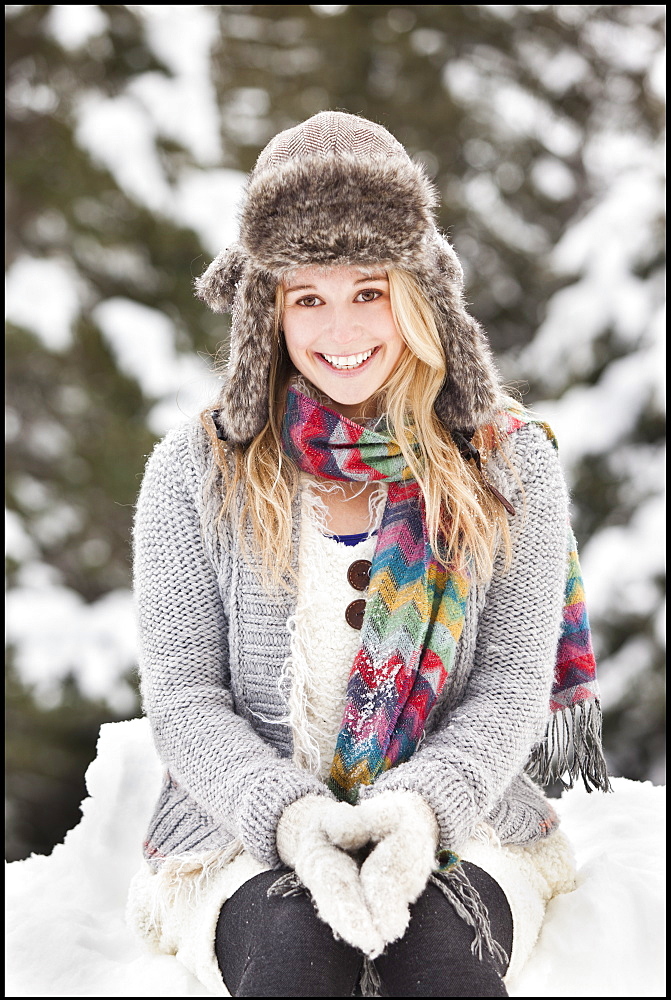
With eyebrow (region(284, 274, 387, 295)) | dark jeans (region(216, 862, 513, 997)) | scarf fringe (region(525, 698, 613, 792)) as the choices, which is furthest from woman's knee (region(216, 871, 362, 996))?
eyebrow (region(284, 274, 387, 295))

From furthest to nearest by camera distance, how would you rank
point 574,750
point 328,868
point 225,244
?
1. point 225,244
2. point 574,750
3. point 328,868

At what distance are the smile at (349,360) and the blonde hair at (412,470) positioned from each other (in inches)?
2.6

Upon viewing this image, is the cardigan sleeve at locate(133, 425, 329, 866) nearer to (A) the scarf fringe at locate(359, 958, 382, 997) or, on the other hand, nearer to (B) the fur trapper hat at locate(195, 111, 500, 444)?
(B) the fur trapper hat at locate(195, 111, 500, 444)

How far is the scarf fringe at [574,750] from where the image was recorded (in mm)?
1680

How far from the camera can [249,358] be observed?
154 centimetres

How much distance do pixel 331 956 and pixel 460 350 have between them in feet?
2.87

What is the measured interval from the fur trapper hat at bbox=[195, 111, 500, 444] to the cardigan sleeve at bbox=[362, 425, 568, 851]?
5.9 inches

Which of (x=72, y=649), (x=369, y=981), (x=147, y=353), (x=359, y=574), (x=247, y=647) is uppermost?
(x=147, y=353)

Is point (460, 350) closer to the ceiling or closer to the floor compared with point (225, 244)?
closer to the floor

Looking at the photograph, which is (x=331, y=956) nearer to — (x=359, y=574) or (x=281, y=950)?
(x=281, y=950)

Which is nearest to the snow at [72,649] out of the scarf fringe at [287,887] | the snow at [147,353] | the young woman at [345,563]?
the snow at [147,353]

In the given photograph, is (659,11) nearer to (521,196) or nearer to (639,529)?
(521,196)

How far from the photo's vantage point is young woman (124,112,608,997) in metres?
1.42

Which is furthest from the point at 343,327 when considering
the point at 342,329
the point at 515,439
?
the point at 515,439
